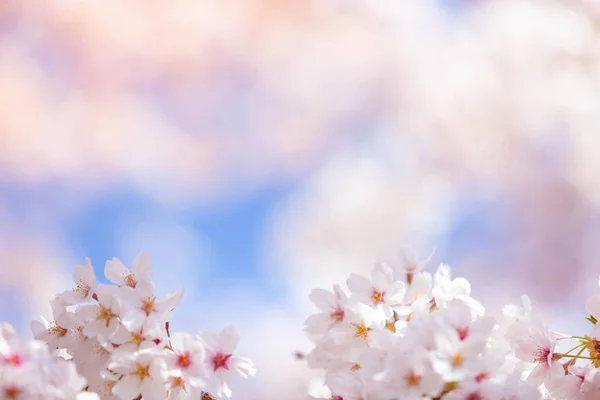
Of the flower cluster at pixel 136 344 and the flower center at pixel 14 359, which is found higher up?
the flower cluster at pixel 136 344

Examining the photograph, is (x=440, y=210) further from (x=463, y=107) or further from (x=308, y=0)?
(x=308, y=0)

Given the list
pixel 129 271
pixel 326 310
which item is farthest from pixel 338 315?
pixel 129 271

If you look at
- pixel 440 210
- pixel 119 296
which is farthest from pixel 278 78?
pixel 119 296

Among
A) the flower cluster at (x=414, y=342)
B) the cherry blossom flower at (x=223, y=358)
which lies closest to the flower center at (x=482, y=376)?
the flower cluster at (x=414, y=342)

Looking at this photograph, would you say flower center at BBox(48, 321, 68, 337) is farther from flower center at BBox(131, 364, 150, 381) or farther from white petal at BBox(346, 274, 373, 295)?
white petal at BBox(346, 274, 373, 295)

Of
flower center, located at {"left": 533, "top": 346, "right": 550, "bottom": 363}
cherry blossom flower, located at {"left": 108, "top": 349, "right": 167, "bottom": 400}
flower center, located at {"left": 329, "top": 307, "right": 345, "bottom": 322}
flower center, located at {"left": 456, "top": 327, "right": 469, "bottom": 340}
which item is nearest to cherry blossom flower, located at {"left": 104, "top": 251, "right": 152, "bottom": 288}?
cherry blossom flower, located at {"left": 108, "top": 349, "right": 167, "bottom": 400}

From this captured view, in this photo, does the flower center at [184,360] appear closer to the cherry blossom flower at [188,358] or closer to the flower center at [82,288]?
the cherry blossom flower at [188,358]
